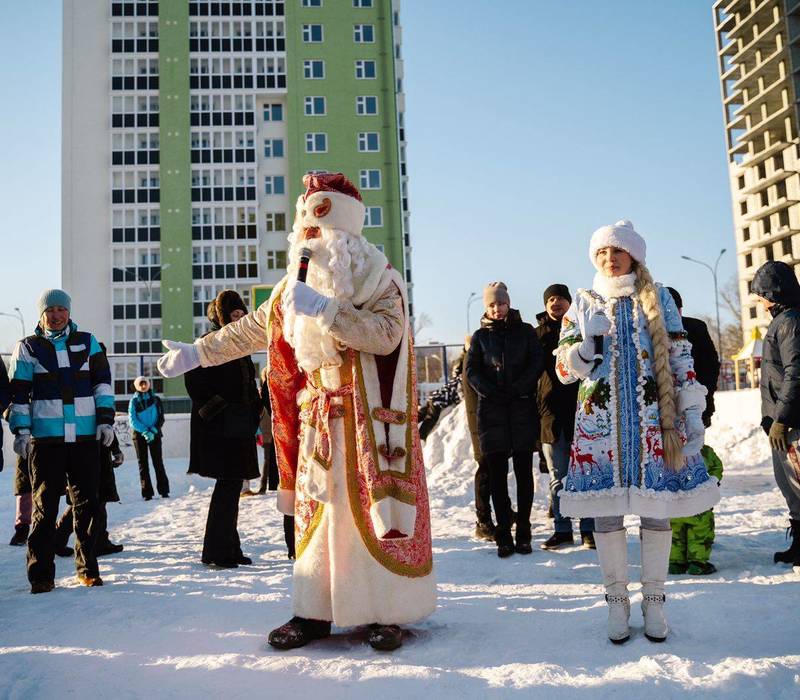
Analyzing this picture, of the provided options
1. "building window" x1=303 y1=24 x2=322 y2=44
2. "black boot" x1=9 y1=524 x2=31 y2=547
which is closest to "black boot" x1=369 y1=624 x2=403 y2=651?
"black boot" x1=9 y1=524 x2=31 y2=547

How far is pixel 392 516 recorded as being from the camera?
3.82 m

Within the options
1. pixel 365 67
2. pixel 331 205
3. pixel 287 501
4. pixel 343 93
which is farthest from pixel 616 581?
pixel 365 67

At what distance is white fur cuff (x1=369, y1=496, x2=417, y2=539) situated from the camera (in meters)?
3.76

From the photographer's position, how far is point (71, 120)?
54.6m

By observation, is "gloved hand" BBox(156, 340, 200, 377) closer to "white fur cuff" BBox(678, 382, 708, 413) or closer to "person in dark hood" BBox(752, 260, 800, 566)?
"white fur cuff" BBox(678, 382, 708, 413)

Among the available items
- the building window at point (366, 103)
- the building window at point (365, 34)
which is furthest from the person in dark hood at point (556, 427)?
the building window at point (365, 34)

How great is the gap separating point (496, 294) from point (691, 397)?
282 cm

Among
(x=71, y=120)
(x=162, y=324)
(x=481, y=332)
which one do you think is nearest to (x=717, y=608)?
(x=481, y=332)

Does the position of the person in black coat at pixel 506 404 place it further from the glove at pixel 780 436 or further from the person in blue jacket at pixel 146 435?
the person in blue jacket at pixel 146 435

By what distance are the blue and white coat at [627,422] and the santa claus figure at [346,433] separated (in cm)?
84

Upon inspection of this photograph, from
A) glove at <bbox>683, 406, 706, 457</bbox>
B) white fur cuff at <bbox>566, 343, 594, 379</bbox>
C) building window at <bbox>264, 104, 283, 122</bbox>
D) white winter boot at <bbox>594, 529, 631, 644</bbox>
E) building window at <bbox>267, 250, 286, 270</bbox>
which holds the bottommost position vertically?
white winter boot at <bbox>594, 529, 631, 644</bbox>

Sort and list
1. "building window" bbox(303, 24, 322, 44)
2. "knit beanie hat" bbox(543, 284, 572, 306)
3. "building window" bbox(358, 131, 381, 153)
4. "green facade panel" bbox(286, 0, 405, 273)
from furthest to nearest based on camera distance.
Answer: "building window" bbox(303, 24, 322, 44) < "building window" bbox(358, 131, 381, 153) < "green facade panel" bbox(286, 0, 405, 273) < "knit beanie hat" bbox(543, 284, 572, 306)

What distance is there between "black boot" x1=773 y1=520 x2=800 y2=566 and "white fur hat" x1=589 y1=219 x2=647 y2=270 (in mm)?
2583

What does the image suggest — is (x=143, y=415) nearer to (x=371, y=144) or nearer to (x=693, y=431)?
(x=693, y=431)
